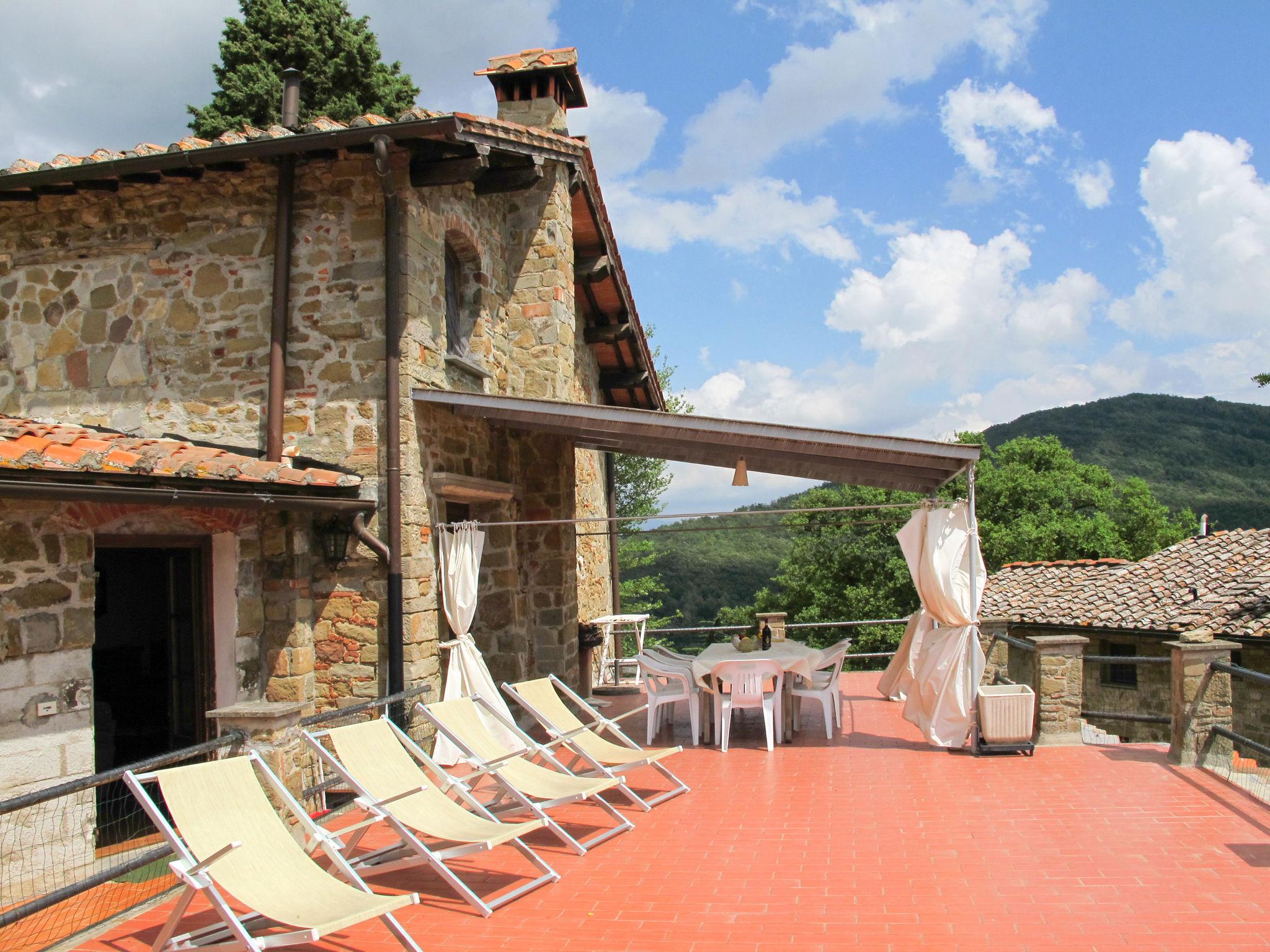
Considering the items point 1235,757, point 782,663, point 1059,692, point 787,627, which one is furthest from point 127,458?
point 787,627

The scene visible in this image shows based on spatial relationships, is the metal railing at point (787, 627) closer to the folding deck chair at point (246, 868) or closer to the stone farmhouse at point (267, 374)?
the stone farmhouse at point (267, 374)

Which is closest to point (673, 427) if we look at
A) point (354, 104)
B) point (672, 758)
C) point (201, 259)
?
point (672, 758)

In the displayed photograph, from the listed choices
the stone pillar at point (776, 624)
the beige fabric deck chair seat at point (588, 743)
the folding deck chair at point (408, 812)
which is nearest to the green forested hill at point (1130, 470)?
the stone pillar at point (776, 624)

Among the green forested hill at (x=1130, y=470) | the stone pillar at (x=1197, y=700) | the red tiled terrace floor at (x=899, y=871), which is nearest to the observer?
the red tiled terrace floor at (x=899, y=871)

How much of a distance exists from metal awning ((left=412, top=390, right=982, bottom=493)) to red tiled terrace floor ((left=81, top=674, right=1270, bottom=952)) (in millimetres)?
2253

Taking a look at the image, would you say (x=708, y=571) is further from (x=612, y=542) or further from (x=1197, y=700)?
(x=1197, y=700)

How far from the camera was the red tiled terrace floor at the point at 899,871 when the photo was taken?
3.96 metres

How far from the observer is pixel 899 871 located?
15.4 feet

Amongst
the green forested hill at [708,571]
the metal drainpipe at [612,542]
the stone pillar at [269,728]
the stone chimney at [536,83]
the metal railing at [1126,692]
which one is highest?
the stone chimney at [536,83]

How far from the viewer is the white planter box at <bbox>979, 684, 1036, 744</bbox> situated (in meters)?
7.10

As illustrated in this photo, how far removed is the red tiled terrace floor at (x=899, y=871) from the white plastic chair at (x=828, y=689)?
1.17 meters

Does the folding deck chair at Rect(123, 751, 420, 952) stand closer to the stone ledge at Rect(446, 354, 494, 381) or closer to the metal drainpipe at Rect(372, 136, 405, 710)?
the metal drainpipe at Rect(372, 136, 405, 710)

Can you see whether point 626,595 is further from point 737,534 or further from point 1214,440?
point 1214,440

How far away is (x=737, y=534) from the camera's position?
40.1m
